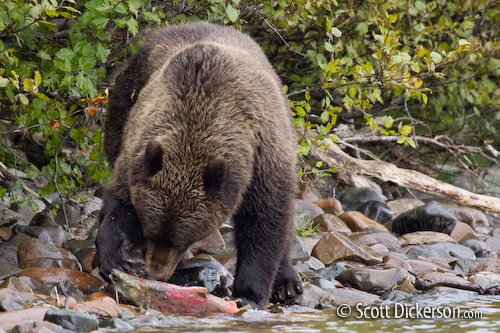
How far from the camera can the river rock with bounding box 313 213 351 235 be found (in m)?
8.98

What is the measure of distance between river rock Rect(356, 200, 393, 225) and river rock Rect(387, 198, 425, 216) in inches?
17.3

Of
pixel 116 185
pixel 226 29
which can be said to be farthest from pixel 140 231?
pixel 226 29


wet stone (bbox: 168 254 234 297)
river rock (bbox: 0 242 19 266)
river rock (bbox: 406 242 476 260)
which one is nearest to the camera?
wet stone (bbox: 168 254 234 297)

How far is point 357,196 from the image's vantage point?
11.1 metres

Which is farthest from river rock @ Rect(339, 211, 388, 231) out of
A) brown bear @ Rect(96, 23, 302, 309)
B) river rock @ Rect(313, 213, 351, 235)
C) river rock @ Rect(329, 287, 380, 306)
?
brown bear @ Rect(96, 23, 302, 309)

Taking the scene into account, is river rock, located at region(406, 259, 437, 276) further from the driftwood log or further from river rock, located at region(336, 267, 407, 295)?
the driftwood log

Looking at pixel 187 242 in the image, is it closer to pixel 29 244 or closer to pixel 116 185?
pixel 116 185

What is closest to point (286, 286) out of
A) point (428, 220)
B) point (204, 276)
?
point (204, 276)

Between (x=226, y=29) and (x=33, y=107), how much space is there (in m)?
1.94

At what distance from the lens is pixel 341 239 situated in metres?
7.55

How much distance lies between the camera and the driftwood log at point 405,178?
33.6ft

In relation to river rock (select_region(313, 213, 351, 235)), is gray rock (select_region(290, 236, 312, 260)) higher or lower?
higher

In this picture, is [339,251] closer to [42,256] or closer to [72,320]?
[42,256]

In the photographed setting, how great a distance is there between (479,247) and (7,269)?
5.69 metres
